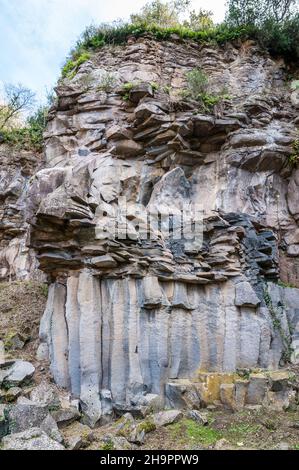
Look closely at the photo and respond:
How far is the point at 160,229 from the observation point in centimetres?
925

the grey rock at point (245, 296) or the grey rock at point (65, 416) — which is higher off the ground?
the grey rock at point (245, 296)

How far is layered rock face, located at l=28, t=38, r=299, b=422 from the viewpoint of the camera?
7.80 metres

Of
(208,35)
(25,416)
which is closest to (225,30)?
(208,35)

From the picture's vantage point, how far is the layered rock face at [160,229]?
7.80m

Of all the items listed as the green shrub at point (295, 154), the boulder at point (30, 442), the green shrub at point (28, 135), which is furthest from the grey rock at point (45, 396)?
the green shrub at point (28, 135)

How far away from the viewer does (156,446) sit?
19.4 feet

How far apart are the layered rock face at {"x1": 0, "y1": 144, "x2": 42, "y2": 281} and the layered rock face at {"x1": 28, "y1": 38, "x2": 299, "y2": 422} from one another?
3.48m

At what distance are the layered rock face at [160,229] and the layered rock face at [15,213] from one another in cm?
348

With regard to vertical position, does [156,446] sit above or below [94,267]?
below

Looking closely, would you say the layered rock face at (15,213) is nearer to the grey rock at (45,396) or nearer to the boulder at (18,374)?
the boulder at (18,374)

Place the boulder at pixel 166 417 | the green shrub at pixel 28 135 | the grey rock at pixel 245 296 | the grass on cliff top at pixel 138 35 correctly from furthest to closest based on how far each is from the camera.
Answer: the green shrub at pixel 28 135
the grass on cliff top at pixel 138 35
the grey rock at pixel 245 296
the boulder at pixel 166 417

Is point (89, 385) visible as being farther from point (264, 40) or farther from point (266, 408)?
point (264, 40)
